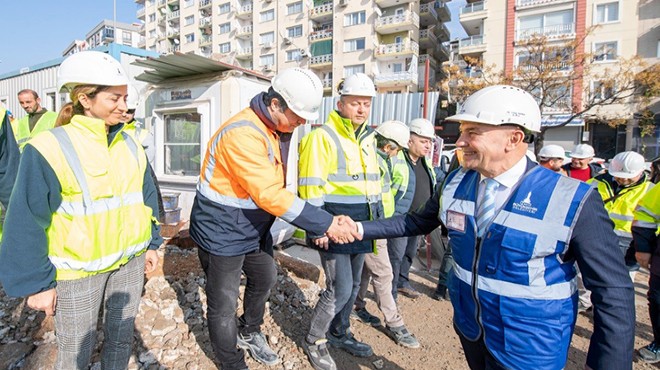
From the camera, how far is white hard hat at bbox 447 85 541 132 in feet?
4.85

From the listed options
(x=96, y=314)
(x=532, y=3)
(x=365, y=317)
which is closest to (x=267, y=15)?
(x=532, y=3)

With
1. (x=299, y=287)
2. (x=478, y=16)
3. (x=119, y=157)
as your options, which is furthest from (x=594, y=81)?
(x=119, y=157)

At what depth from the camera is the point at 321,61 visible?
37.7m

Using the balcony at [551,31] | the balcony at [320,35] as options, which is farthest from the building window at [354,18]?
the balcony at [551,31]

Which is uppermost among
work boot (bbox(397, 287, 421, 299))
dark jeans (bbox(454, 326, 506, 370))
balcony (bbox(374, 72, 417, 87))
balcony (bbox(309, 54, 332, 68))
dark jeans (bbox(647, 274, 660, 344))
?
balcony (bbox(309, 54, 332, 68))

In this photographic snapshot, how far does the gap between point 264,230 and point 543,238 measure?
1.79 metres

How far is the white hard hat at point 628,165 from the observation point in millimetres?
3936

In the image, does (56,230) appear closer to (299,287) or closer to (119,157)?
(119,157)

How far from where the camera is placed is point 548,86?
19438 millimetres

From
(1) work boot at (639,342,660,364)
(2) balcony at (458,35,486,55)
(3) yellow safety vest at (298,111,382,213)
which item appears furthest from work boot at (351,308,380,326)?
(2) balcony at (458,35,486,55)

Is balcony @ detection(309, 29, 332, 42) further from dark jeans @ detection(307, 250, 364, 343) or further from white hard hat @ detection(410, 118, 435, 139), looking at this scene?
dark jeans @ detection(307, 250, 364, 343)

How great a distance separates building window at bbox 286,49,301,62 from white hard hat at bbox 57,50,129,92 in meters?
39.6

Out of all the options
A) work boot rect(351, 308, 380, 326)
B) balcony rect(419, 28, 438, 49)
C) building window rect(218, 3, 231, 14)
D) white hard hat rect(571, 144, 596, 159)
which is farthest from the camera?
building window rect(218, 3, 231, 14)

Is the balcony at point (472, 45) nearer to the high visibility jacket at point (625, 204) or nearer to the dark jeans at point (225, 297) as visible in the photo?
the high visibility jacket at point (625, 204)
